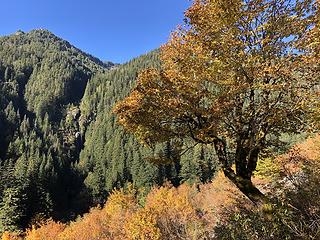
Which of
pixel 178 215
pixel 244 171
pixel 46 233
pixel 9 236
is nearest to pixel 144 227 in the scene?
pixel 178 215

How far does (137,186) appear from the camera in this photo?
108m

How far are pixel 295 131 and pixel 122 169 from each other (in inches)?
4894

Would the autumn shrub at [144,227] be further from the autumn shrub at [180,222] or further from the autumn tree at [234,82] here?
the autumn tree at [234,82]

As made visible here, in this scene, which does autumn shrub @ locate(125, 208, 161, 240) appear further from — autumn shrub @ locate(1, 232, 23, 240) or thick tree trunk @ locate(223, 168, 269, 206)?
autumn shrub @ locate(1, 232, 23, 240)

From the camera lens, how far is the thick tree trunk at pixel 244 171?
11.4 metres

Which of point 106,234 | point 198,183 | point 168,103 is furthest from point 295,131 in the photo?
point 198,183

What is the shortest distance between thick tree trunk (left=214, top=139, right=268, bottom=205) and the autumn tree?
0.10 ft

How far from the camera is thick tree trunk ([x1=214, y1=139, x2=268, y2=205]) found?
11.4 m

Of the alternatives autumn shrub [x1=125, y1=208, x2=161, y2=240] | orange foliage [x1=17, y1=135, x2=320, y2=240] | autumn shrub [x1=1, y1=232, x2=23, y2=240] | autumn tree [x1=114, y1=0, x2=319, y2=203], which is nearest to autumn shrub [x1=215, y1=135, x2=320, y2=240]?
autumn tree [x1=114, y1=0, x2=319, y2=203]

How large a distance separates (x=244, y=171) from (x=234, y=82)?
315 centimetres

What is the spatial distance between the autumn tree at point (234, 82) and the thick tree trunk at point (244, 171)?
32 mm

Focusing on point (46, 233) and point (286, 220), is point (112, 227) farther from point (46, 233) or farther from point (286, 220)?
point (286, 220)

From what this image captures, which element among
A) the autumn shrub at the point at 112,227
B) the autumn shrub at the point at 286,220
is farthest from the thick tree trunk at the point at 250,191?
the autumn shrub at the point at 112,227

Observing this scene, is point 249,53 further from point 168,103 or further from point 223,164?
point 223,164
